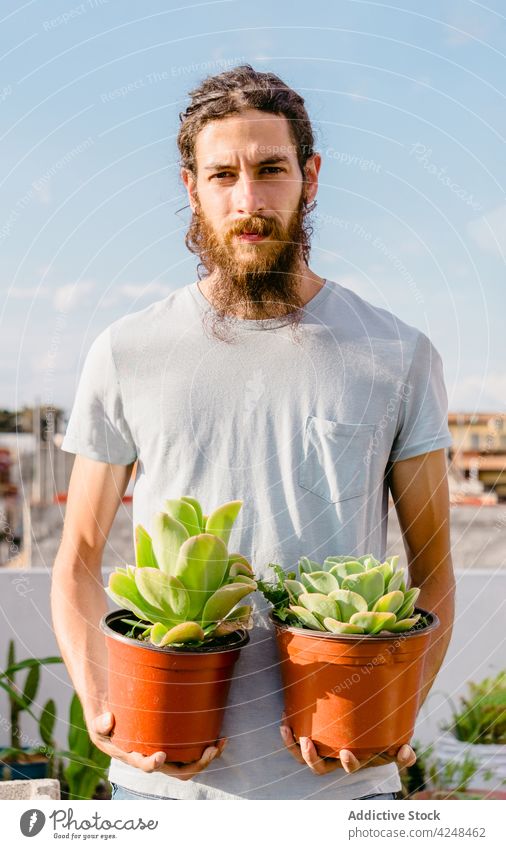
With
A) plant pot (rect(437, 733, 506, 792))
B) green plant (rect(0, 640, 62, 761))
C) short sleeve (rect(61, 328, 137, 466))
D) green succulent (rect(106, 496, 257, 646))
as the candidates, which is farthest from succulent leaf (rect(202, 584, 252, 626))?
plant pot (rect(437, 733, 506, 792))

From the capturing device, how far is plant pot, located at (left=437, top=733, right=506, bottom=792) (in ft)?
5.32

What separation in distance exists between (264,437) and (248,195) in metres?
0.24

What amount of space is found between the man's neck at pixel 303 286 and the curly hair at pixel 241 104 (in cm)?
11

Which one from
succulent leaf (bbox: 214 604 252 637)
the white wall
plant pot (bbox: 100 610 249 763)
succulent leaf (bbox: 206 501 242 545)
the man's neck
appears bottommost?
the white wall

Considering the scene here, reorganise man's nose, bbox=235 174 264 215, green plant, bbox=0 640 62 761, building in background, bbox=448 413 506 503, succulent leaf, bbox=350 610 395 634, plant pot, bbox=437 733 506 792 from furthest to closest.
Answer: plant pot, bbox=437 733 506 792
green plant, bbox=0 640 62 761
building in background, bbox=448 413 506 503
man's nose, bbox=235 174 264 215
succulent leaf, bbox=350 610 395 634

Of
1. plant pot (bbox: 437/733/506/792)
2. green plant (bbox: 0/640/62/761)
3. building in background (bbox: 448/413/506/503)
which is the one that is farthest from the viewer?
plant pot (bbox: 437/733/506/792)

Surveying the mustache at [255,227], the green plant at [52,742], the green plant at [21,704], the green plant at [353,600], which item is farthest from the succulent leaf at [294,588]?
the green plant at [21,704]

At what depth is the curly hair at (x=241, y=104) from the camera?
89cm

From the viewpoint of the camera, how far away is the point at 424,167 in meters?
1.00

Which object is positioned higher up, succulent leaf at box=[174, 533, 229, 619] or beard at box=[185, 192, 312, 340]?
beard at box=[185, 192, 312, 340]

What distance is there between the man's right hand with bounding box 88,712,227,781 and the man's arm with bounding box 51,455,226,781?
5 cm

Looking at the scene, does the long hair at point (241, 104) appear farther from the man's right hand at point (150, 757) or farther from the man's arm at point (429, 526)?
the man's right hand at point (150, 757)

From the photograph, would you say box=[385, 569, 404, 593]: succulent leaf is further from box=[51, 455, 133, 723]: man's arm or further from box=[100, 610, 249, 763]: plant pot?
box=[51, 455, 133, 723]: man's arm

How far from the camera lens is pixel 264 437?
89cm
